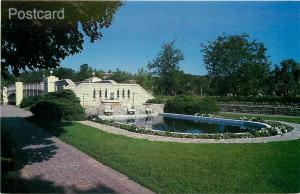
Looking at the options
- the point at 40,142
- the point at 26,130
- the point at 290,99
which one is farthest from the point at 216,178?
the point at 290,99

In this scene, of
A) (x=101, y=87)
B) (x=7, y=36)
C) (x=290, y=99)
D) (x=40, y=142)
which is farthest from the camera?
(x=290, y=99)

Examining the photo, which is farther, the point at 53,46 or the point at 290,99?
the point at 290,99

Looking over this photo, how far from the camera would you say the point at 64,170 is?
22.7 feet

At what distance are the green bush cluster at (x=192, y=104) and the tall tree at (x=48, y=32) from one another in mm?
12070

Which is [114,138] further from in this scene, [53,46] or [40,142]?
[53,46]

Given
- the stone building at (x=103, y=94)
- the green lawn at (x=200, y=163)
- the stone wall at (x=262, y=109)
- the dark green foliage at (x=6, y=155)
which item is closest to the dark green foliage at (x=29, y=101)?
the stone building at (x=103, y=94)

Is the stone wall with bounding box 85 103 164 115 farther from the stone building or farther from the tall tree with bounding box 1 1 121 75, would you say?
the tall tree with bounding box 1 1 121 75

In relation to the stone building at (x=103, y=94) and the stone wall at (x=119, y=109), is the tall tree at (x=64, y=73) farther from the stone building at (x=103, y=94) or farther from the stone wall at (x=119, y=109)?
the stone wall at (x=119, y=109)

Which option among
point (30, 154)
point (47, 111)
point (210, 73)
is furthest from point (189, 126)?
point (30, 154)

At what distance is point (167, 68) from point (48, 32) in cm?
961

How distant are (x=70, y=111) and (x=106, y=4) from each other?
8.11 meters

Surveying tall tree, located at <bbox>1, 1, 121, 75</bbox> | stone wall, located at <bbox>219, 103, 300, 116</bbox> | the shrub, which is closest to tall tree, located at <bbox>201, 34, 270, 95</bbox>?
stone wall, located at <bbox>219, 103, 300, 116</bbox>

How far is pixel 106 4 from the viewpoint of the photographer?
7.88m

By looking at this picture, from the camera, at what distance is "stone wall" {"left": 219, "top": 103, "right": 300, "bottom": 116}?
20.4 m
